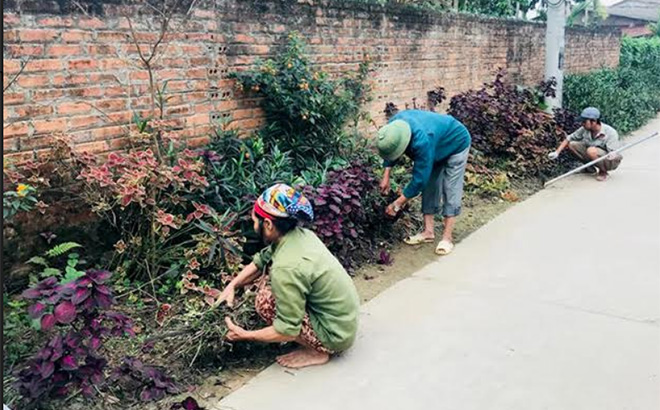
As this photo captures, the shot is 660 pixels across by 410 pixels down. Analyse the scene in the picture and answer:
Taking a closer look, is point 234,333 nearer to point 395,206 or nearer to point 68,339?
point 68,339

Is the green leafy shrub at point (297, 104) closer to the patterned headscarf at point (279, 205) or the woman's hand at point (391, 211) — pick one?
the woman's hand at point (391, 211)

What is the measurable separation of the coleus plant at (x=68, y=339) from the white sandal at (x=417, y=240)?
134 inches

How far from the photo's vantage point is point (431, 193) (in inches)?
231

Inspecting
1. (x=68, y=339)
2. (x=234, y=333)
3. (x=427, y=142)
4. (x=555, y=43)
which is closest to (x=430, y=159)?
(x=427, y=142)

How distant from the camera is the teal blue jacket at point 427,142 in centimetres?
526

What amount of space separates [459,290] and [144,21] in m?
3.04

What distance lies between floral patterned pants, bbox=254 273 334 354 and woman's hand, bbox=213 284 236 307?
19cm

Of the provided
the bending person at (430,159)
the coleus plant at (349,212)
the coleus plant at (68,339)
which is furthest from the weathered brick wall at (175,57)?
the coleus plant at (68,339)

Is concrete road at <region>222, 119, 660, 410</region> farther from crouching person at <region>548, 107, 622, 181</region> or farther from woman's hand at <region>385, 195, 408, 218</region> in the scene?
crouching person at <region>548, 107, 622, 181</region>

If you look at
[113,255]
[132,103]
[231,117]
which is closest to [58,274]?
[113,255]

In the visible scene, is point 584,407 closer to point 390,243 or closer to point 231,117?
point 390,243

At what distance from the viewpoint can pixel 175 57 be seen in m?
5.05

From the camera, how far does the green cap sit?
16.8 feet

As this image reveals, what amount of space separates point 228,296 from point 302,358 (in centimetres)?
57
